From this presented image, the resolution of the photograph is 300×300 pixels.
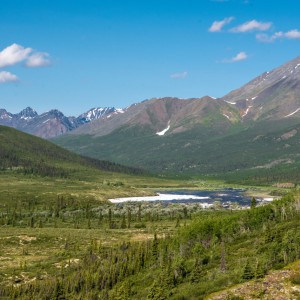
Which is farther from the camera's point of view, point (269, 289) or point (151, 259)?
point (151, 259)

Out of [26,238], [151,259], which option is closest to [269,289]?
[151,259]

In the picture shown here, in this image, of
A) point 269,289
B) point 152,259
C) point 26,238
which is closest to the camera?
point 269,289

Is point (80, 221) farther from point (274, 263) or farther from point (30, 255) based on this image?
point (274, 263)

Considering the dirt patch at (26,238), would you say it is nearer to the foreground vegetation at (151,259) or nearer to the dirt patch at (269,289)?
the foreground vegetation at (151,259)

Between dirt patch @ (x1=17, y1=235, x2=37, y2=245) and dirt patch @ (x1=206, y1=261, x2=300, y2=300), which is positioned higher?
dirt patch @ (x1=206, y1=261, x2=300, y2=300)

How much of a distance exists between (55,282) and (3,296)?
10207 mm

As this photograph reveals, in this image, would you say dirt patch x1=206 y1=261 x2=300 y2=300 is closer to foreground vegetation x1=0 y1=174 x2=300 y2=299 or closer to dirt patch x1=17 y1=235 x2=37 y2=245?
foreground vegetation x1=0 y1=174 x2=300 y2=299

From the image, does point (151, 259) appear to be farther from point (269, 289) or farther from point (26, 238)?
point (26, 238)

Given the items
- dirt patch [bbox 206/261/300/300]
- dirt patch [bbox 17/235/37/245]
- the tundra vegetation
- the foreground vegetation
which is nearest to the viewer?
dirt patch [bbox 206/261/300/300]

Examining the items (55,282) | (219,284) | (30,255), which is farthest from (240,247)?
(30,255)

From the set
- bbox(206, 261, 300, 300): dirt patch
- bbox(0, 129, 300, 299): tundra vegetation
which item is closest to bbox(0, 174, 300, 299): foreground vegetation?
bbox(0, 129, 300, 299): tundra vegetation

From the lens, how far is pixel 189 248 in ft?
340

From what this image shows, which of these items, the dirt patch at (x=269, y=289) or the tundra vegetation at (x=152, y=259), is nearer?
the dirt patch at (x=269, y=289)

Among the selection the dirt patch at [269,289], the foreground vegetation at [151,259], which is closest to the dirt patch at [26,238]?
the foreground vegetation at [151,259]
